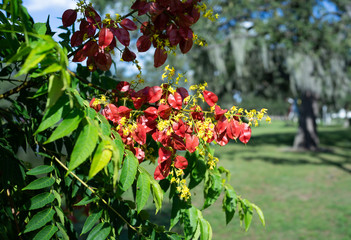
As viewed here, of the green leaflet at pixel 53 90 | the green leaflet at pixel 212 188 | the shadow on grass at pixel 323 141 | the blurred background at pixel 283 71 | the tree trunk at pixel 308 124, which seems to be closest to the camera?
the green leaflet at pixel 53 90

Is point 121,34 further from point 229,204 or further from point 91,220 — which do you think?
point 229,204

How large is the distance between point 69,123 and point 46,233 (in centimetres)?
41

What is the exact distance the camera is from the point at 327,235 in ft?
13.4

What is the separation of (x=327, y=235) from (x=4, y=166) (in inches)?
164

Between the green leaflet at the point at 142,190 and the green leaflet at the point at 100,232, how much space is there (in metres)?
0.19

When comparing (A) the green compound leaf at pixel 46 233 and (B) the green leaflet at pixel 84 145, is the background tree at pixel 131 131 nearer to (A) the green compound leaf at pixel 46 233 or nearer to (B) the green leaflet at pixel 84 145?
(A) the green compound leaf at pixel 46 233

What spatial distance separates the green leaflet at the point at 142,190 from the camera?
2.64ft

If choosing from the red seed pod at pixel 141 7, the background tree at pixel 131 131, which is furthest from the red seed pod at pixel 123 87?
the red seed pod at pixel 141 7

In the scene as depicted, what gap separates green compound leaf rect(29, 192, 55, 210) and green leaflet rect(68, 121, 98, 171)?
379mm

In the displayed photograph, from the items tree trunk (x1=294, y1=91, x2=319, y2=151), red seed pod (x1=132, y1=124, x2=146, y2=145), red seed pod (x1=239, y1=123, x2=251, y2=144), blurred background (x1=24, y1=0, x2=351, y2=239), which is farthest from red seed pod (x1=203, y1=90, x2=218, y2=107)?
tree trunk (x1=294, y1=91, x2=319, y2=151)

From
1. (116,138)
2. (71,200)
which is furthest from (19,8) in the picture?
(71,200)

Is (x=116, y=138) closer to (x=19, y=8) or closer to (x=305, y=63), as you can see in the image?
(x=19, y=8)

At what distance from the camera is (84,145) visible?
2.06 feet

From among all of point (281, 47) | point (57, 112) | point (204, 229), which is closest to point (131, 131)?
point (57, 112)
